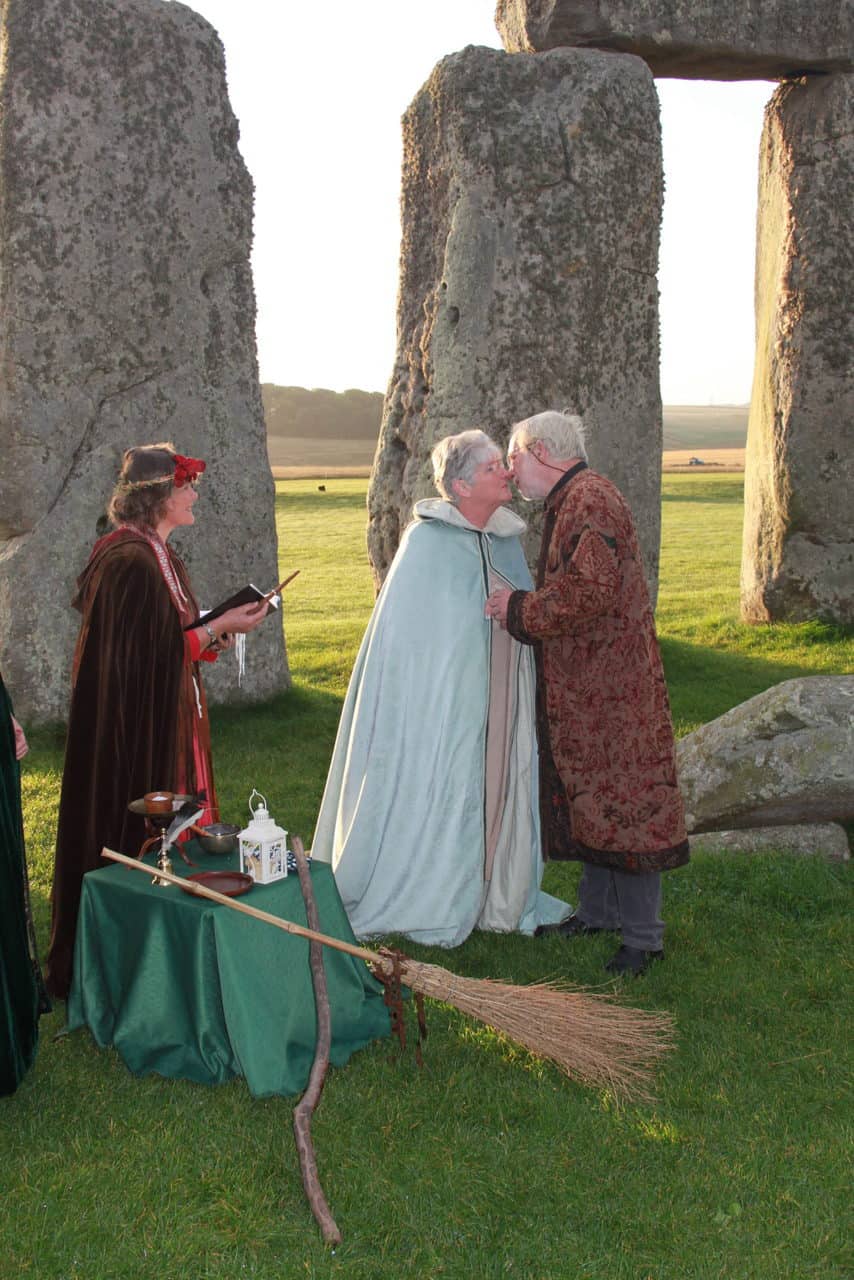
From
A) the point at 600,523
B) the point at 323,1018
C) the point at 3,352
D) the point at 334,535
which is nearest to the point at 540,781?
the point at 600,523

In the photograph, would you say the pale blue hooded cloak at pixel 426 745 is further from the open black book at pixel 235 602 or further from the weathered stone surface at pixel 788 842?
the weathered stone surface at pixel 788 842

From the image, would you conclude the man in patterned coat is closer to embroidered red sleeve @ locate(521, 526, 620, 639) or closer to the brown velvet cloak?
embroidered red sleeve @ locate(521, 526, 620, 639)

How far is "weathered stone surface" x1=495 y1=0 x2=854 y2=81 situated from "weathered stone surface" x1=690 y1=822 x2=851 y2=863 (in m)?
6.18

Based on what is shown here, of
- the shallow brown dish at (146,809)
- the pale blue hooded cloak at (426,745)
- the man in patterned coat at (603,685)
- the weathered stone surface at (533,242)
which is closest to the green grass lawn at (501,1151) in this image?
the pale blue hooded cloak at (426,745)

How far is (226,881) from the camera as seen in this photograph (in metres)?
4.25

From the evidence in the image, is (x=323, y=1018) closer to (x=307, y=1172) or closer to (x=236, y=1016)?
(x=236, y=1016)

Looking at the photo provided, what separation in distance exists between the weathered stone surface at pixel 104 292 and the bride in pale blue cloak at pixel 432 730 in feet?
11.9

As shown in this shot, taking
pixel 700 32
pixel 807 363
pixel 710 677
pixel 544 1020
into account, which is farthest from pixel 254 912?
pixel 807 363

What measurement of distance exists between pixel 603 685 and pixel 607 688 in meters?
0.02

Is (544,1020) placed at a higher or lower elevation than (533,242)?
lower

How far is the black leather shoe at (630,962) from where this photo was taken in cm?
513

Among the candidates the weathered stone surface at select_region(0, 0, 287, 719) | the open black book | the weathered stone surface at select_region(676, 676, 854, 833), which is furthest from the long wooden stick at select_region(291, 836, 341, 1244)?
the weathered stone surface at select_region(0, 0, 287, 719)

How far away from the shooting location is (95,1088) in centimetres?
427

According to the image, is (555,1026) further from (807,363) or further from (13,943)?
(807,363)
